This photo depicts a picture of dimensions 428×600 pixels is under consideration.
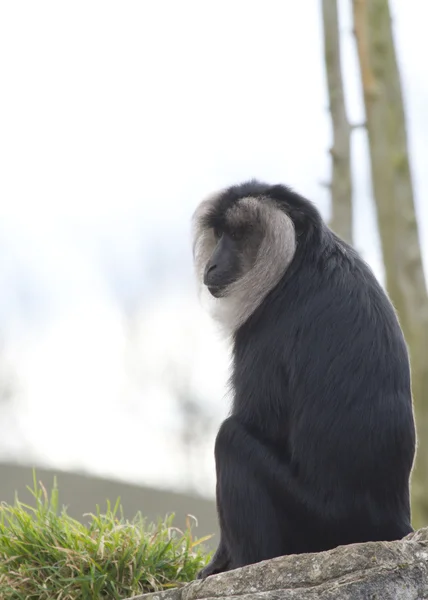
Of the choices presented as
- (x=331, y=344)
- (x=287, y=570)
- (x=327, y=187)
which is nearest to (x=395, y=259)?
(x=327, y=187)

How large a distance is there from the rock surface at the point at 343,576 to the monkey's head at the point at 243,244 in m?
1.22

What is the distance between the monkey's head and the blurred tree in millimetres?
3213

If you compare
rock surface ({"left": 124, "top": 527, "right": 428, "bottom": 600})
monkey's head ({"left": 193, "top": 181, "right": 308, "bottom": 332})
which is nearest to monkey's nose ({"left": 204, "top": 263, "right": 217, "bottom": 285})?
monkey's head ({"left": 193, "top": 181, "right": 308, "bottom": 332})

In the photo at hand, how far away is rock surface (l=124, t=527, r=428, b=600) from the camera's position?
116 inches

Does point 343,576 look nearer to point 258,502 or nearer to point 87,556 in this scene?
point 258,502

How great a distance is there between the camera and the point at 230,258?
4250mm

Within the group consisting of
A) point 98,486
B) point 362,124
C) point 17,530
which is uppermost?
point 362,124

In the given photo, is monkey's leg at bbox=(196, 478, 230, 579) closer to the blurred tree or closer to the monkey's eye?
the monkey's eye

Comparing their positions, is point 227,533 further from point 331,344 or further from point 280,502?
point 331,344

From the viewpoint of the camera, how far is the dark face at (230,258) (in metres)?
4.18

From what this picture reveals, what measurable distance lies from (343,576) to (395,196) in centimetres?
509

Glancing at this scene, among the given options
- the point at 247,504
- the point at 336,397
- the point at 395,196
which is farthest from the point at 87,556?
the point at 395,196

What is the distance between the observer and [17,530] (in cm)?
441

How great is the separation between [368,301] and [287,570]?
122 centimetres
